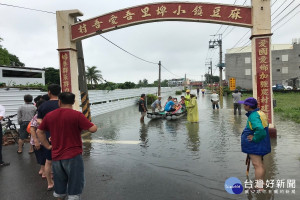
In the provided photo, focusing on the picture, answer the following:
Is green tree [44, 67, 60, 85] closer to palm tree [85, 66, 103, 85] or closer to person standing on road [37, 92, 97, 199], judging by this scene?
palm tree [85, 66, 103, 85]

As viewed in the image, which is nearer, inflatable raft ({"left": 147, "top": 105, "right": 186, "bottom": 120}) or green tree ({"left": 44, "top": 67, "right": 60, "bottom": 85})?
inflatable raft ({"left": 147, "top": 105, "right": 186, "bottom": 120})

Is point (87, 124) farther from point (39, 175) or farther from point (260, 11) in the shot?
point (260, 11)

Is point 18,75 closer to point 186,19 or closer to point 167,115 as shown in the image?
point 167,115

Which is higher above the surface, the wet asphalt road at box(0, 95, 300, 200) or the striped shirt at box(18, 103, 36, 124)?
the striped shirt at box(18, 103, 36, 124)

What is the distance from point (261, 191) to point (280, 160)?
1979 millimetres

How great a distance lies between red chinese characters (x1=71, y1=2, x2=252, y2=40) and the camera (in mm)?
7598

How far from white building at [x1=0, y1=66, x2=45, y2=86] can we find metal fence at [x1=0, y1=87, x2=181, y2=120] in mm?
11729

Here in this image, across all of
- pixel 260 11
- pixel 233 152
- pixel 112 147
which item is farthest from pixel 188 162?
pixel 260 11

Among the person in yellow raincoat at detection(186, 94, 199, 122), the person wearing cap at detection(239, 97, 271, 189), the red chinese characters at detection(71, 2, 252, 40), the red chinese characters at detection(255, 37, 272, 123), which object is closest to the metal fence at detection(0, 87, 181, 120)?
the red chinese characters at detection(71, 2, 252, 40)

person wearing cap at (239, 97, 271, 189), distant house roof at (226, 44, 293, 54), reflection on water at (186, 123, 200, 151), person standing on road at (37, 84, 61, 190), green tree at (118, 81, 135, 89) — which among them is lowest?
reflection on water at (186, 123, 200, 151)

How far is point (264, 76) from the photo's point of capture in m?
7.23

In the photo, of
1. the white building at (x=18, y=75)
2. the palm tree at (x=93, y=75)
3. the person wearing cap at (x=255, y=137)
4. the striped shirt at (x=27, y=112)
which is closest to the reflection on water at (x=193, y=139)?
the person wearing cap at (x=255, y=137)

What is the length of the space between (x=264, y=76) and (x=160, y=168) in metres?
4.96

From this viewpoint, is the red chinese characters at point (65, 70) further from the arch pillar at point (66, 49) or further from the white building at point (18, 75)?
the white building at point (18, 75)
